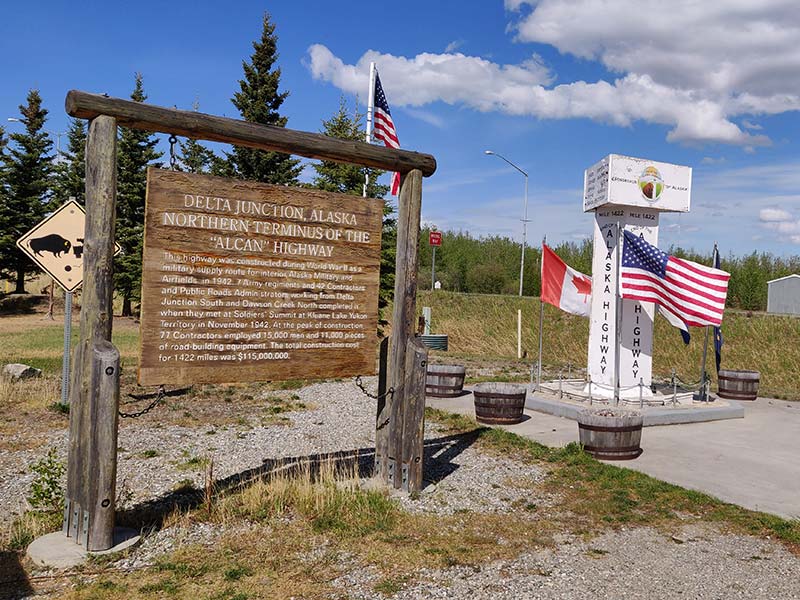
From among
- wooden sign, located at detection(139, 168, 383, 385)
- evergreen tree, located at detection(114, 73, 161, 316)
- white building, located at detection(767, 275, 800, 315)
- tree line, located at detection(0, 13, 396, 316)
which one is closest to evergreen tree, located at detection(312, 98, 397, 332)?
tree line, located at detection(0, 13, 396, 316)

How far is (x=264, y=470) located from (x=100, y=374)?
3.07 m

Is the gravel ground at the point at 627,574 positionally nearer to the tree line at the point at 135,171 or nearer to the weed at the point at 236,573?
the weed at the point at 236,573

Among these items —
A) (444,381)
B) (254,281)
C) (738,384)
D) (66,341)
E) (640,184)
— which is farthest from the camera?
(738,384)

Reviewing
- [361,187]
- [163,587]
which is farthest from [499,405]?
[361,187]

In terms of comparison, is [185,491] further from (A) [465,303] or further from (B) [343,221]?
(A) [465,303]

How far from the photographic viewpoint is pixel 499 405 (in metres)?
11.1

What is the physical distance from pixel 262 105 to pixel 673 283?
Answer: 19.1m

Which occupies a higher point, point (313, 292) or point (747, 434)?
point (313, 292)

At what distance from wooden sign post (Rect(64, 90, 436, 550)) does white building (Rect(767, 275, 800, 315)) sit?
42036 millimetres

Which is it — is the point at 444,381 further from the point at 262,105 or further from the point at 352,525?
the point at 262,105

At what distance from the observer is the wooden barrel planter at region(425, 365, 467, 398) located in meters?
13.9

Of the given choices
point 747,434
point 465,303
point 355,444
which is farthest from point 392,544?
point 465,303

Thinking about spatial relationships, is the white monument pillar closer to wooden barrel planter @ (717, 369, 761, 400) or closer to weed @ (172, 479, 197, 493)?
wooden barrel planter @ (717, 369, 761, 400)

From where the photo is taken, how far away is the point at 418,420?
7.22 meters
